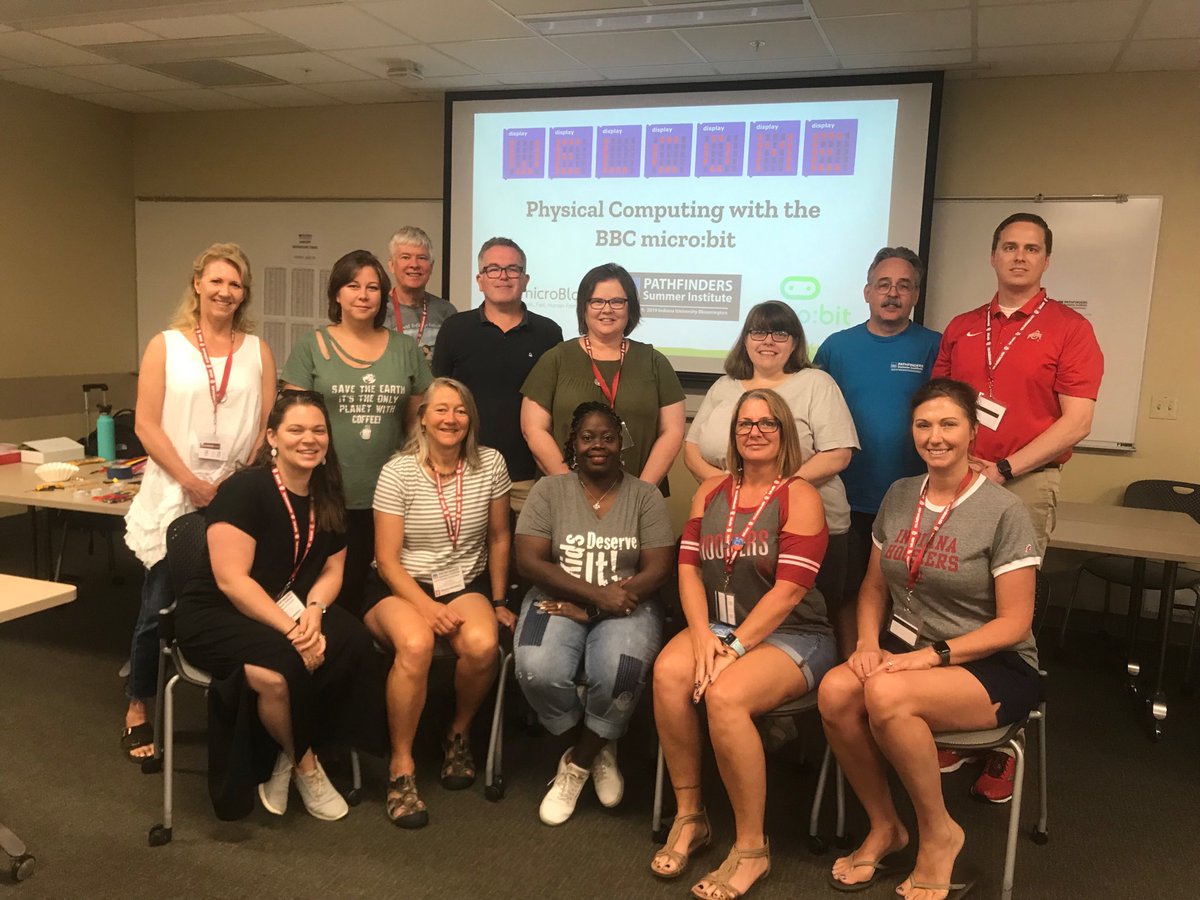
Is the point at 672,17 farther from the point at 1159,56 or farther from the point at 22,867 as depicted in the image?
the point at 22,867

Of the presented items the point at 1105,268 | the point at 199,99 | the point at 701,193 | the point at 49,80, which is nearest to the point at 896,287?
the point at 1105,268

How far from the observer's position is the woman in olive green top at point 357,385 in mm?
2812

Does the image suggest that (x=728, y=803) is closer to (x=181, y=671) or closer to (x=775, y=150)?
(x=181, y=671)

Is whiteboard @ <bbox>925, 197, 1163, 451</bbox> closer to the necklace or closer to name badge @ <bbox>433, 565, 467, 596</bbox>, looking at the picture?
the necklace

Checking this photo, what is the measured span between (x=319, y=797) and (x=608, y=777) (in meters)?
0.83

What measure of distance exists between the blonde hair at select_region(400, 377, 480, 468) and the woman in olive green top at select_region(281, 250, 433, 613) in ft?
0.34

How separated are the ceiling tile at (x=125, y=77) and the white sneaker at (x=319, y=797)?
433 centimetres

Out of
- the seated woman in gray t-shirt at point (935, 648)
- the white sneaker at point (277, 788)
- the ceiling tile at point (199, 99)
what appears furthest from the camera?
the ceiling tile at point (199, 99)

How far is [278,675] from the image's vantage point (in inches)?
91.4

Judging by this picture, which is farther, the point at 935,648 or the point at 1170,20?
the point at 1170,20

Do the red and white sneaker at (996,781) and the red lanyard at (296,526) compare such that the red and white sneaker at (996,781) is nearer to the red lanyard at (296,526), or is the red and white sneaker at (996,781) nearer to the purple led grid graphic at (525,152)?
the red lanyard at (296,526)

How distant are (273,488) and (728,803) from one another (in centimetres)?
162

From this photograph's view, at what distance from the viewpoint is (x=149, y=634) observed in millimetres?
2793

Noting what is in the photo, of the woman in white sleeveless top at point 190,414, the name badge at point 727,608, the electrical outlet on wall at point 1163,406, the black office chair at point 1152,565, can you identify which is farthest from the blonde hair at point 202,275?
the electrical outlet on wall at point 1163,406
